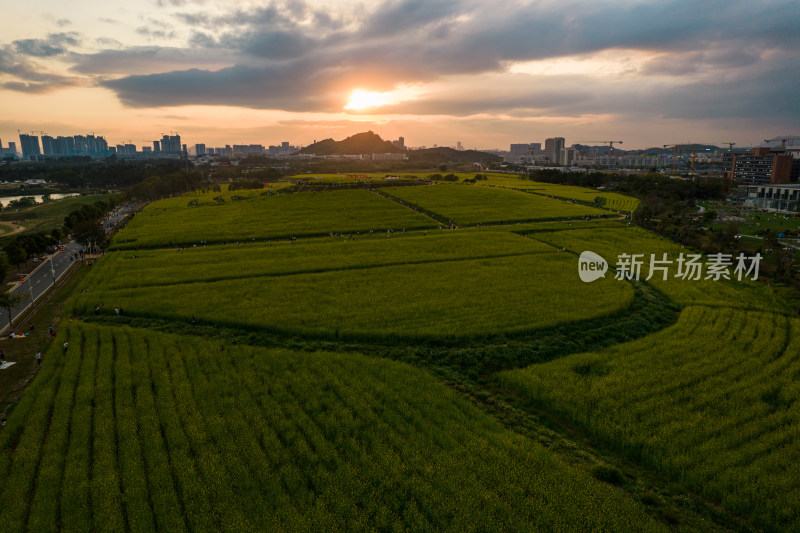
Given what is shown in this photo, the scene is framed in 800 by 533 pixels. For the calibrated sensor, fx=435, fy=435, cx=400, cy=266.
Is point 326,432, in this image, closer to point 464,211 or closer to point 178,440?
point 178,440

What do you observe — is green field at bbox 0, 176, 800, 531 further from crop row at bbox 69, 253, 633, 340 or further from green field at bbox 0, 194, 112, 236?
green field at bbox 0, 194, 112, 236

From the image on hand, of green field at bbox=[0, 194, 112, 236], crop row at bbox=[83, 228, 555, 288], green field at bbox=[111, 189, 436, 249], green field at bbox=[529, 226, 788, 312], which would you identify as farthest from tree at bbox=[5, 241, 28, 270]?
green field at bbox=[529, 226, 788, 312]

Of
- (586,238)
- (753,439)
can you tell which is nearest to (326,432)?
(753,439)

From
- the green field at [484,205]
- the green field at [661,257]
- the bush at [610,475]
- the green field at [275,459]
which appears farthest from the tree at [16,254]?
the green field at [661,257]

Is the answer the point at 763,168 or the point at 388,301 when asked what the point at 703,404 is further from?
the point at 763,168

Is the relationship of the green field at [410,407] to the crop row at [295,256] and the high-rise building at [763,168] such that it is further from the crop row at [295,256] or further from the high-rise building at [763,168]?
the high-rise building at [763,168]
